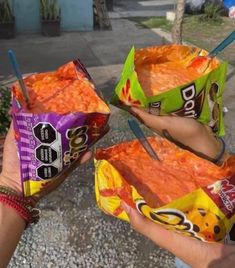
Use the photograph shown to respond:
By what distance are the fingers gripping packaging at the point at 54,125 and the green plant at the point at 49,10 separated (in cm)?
773

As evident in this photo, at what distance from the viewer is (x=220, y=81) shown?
69.4 inches

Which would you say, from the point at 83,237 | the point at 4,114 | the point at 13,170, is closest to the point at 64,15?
the point at 4,114

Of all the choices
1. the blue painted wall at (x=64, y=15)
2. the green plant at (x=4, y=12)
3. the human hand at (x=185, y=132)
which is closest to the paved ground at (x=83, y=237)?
the human hand at (x=185, y=132)

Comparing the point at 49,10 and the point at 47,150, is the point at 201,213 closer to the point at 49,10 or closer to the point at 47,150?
the point at 47,150

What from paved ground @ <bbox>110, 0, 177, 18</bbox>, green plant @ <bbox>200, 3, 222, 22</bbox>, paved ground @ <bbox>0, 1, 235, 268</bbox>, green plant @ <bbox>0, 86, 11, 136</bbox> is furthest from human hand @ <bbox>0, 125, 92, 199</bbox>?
paved ground @ <bbox>110, 0, 177, 18</bbox>

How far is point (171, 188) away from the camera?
1.53 m

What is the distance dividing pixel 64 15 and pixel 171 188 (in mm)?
8327

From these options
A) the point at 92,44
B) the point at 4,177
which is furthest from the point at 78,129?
the point at 92,44

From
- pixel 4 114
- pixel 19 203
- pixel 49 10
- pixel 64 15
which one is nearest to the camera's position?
pixel 19 203

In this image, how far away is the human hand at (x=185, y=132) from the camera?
1655mm

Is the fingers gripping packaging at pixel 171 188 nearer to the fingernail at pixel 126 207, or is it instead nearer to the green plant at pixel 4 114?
the fingernail at pixel 126 207

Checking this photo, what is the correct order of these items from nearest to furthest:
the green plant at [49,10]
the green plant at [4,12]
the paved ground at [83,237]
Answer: the paved ground at [83,237], the green plant at [4,12], the green plant at [49,10]

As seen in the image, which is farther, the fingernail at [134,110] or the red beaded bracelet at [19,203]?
the fingernail at [134,110]

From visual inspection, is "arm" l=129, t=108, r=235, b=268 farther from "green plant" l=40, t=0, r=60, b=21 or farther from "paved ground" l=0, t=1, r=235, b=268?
"green plant" l=40, t=0, r=60, b=21
